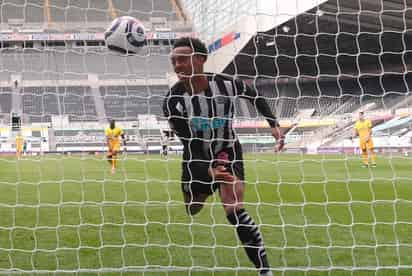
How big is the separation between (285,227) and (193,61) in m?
2.18

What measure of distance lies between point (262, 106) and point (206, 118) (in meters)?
0.36

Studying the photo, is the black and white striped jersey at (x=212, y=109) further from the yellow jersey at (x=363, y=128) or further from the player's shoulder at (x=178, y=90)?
the yellow jersey at (x=363, y=128)

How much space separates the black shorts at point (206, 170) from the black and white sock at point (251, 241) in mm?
293

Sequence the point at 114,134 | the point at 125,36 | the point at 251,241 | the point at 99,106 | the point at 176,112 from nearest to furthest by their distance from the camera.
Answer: the point at 251,241 < the point at 176,112 < the point at 125,36 < the point at 114,134 < the point at 99,106

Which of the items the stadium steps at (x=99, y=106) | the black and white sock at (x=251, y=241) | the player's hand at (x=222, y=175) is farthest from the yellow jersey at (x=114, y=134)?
the black and white sock at (x=251, y=241)

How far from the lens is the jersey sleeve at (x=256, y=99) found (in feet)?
11.7

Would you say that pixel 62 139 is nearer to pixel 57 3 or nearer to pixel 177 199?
pixel 57 3

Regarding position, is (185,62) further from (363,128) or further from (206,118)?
(363,128)

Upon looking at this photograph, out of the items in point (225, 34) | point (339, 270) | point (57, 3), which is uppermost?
point (57, 3)

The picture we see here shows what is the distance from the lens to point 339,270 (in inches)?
140

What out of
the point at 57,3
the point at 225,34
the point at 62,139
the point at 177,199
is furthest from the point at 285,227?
the point at 62,139

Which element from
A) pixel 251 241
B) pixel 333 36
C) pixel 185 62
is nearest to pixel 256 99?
pixel 185 62

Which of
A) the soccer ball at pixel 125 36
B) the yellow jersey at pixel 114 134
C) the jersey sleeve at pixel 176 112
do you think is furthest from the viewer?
the yellow jersey at pixel 114 134

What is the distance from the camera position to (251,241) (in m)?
3.27
